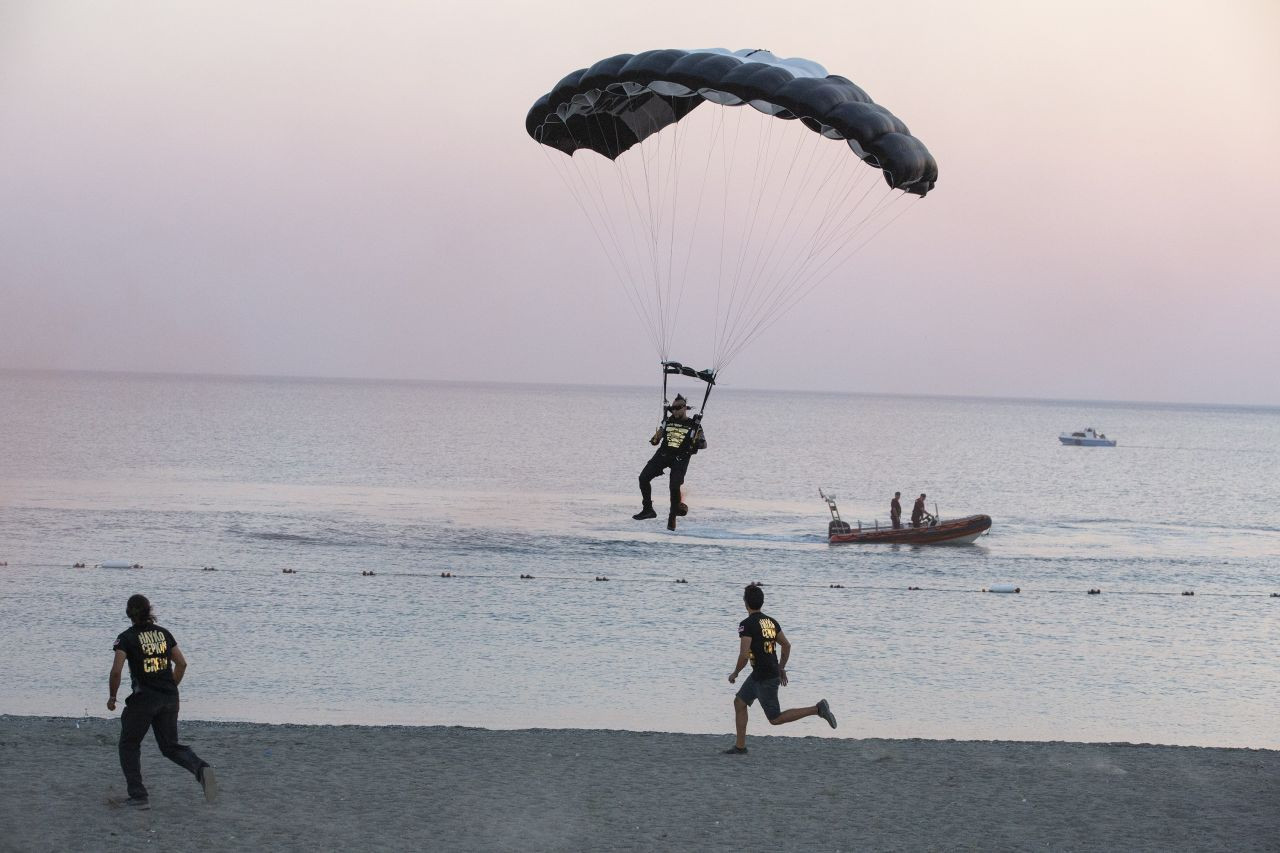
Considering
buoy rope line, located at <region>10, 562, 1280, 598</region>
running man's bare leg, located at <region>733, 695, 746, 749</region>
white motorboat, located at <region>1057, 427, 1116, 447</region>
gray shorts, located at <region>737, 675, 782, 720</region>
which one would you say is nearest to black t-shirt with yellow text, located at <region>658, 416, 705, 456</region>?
running man's bare leg, located at <region>733, 695, 746, 749</region>

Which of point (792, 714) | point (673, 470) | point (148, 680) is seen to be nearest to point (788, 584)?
point (673, 470)

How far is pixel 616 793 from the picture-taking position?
461 inches

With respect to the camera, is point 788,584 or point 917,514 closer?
point 788,584

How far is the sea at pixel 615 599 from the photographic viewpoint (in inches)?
795

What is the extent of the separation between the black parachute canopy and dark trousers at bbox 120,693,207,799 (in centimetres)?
897

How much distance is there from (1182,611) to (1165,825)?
24.6 meters

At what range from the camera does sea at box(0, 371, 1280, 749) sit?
795 inches

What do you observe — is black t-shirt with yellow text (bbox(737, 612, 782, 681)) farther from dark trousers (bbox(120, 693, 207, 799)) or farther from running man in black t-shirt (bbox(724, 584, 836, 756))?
dark trousers (bbox(120, 693, 207, 799))

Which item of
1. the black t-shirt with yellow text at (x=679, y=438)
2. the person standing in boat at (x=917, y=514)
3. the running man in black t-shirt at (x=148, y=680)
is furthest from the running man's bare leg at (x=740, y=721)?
the person standing in boat at (x=917, y=514)

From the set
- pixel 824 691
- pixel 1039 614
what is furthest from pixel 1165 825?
pixel 1039 614

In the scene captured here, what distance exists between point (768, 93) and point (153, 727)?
947 cm

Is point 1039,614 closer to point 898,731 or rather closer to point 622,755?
point 898,731

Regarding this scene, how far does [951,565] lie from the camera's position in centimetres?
4316

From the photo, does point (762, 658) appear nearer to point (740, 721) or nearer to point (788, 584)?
point (740, 721)
